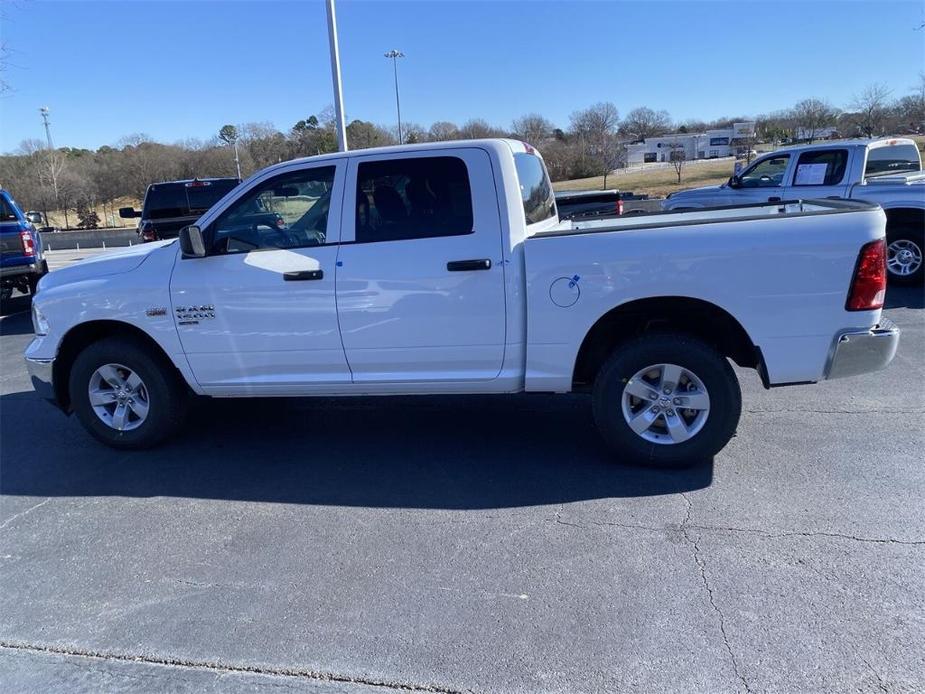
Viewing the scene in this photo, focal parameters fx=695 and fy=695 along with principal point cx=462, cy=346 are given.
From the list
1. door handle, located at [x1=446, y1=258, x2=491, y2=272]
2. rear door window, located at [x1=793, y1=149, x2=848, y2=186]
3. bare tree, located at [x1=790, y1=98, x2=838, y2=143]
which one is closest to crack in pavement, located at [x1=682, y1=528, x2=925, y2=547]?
door handle, located at [x1=446, y1=258, x2=491, y2=272]

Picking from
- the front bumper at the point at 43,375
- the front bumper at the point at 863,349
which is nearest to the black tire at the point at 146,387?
the front bumper at the point at 43,375

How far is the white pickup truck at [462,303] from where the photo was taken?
4.01 m

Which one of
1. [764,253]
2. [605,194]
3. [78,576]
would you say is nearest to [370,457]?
[78,576]

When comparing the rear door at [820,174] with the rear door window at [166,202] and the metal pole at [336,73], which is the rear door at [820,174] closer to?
the metal pole at [336,73]

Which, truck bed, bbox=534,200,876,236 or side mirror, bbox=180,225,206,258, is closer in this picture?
truck bed, bbox=534,200,876,236

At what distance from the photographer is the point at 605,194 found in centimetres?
1053

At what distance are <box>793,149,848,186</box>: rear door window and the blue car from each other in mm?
11984

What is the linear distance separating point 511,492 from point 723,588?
1401 mm

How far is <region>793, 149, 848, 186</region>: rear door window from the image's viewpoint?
944 cm

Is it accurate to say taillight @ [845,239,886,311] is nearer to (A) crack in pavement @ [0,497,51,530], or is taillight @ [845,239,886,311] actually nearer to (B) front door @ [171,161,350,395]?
(B) front door @ [171,161,350,395]

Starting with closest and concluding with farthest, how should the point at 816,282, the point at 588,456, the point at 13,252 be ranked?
the point at 816,282 < the point at 588,456 < the point at 13,252

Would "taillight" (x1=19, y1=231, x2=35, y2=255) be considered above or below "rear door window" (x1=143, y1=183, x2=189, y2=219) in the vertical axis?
below

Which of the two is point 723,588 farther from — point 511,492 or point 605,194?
point 605,194

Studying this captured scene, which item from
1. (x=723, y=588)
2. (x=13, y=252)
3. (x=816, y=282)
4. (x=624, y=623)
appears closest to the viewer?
(x=624, y=623)
